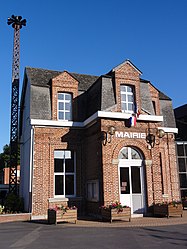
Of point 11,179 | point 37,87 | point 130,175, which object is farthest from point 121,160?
point 11,179

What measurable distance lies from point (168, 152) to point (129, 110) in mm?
4701

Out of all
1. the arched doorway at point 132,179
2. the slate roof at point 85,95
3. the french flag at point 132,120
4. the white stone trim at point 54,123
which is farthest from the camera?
the white stone trim at point 54,123

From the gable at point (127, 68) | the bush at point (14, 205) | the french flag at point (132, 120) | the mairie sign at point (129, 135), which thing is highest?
the gable at point (127, 68)

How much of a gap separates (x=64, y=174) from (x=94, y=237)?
709 cm

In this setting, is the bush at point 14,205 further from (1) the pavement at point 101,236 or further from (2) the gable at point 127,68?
(2) the gable at point 127,68

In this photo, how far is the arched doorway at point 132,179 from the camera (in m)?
14.3

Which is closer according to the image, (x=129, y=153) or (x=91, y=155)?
(x=129, y=153)

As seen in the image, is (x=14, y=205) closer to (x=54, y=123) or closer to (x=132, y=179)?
(x=54, y=123)

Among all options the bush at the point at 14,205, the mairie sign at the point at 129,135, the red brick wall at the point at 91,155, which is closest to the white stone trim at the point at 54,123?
the red brick wall at the point at 91,155

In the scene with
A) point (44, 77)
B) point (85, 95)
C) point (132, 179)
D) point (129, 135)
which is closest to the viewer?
point (132, 179)

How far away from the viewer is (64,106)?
17078 millimetres

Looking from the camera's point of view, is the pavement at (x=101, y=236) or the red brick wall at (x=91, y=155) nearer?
the pavement at (x=101, y=236)

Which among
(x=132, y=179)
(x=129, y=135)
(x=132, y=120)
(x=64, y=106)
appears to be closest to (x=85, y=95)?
(x=64, y=106)

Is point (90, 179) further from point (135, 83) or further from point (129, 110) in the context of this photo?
point (135, 83)
